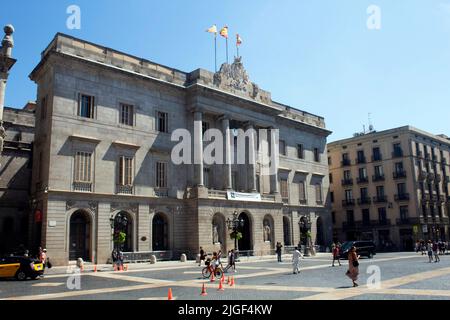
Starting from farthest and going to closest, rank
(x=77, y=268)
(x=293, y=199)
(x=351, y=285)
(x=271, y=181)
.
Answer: (x=293, y=199)
(x=271, y=181)
(x=77, y=268)
(x=351, y=285)

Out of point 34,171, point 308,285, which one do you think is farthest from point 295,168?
point 308,285

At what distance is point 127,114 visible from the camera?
1490 inches

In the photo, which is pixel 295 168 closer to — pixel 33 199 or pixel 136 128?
pixel 136 128

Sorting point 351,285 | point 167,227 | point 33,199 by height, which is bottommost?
point 351,285

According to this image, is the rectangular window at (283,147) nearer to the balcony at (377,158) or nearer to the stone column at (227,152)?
the stone column at (227,152)

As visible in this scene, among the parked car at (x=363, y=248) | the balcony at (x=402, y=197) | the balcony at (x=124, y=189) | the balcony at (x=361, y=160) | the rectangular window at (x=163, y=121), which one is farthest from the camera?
the balcony at (x=361, y=160)

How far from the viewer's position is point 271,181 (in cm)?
4828

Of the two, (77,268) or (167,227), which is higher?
(167,227)

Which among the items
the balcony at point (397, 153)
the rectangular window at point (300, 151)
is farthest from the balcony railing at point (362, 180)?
the rectangular window at point (300, 151)

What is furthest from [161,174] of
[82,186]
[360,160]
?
[360,160]

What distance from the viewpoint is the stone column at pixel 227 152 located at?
43.0m

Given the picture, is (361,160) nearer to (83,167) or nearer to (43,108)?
(83,167)

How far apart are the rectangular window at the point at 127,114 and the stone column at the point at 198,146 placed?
6454 mm

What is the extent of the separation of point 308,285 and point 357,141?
5394cm
